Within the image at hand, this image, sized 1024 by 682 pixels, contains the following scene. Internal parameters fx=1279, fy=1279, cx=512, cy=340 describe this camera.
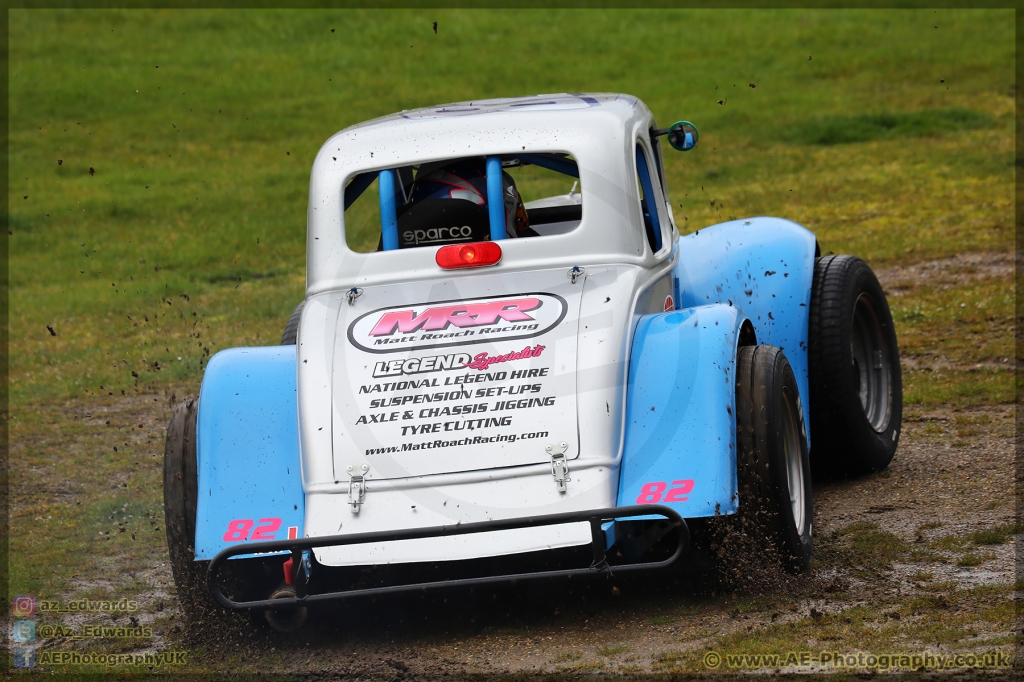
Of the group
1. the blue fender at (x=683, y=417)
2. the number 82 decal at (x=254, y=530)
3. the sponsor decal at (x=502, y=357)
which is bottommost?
the number 82 decal at (x=254, y=530)

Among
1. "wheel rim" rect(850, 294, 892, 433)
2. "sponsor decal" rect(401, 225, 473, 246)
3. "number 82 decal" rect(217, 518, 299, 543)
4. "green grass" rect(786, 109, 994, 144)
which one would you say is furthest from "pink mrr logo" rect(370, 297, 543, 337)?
"green grass" rect(786, 109, 994, 144)

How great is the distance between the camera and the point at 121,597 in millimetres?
5824

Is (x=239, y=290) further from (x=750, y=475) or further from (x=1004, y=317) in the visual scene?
(x=750, y=475)

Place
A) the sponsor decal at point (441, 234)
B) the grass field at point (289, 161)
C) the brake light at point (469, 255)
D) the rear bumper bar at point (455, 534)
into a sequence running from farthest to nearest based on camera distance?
the grass field at point (289, 161)
the sponsor decal at point (441, 234)
the brake light at point (469, 255)
the rear bumper bar at point (455, 534)

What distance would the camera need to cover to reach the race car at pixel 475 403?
4727mm

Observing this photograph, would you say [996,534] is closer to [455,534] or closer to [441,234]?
[455,534]

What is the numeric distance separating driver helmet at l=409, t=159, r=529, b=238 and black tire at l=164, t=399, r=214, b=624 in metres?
1.47

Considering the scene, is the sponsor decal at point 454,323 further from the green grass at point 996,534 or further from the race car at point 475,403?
the green grass at point 996,534

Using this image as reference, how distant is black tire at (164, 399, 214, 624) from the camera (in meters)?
5.04

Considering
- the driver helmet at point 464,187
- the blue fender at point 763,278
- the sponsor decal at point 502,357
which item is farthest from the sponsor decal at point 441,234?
the blue fender at point 763,278

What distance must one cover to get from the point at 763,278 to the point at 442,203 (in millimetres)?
1852

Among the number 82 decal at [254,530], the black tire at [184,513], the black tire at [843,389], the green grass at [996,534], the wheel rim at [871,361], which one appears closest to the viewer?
the number 82 decal at [254,530]

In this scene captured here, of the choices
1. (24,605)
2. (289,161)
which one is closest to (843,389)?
(24,605)

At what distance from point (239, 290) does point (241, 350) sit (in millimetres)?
8150
